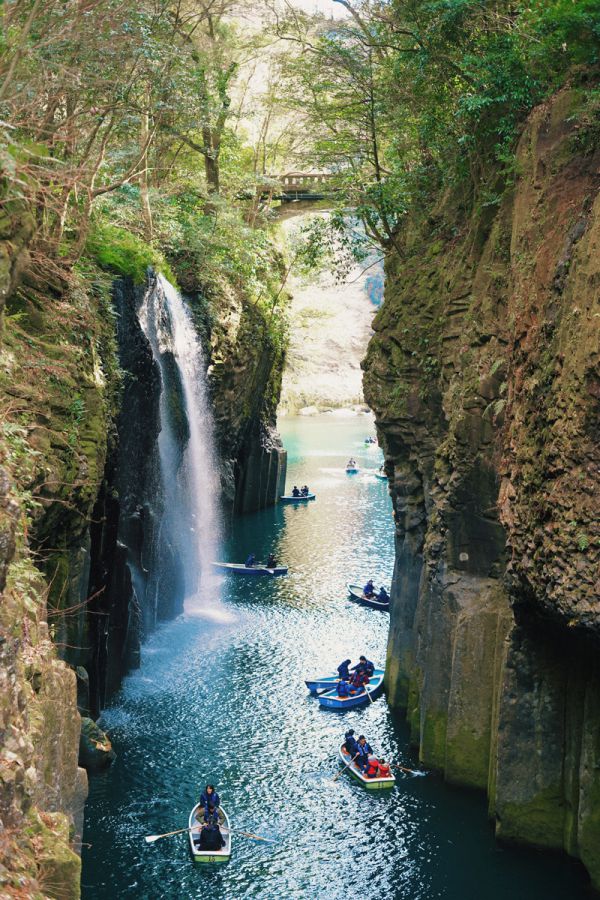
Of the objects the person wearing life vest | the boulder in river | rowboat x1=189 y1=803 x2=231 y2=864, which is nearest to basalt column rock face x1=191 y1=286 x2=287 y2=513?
the boulder in river

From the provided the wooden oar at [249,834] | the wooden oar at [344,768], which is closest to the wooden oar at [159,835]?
the wooden oar at [249,834]

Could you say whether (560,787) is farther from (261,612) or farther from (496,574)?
(261,612)

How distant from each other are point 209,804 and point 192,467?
67.1 ft

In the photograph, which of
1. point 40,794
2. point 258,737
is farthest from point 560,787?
point 40,794

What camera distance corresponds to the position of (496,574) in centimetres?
1877

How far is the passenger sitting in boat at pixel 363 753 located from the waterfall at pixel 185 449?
11788 mm

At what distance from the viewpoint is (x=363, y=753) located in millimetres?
19141

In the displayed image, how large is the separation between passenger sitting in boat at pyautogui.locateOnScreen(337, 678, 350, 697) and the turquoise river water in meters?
0.57

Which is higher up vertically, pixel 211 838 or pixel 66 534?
pixel 66 534

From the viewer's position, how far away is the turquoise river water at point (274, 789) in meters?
15.7

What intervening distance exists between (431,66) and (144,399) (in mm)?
11615

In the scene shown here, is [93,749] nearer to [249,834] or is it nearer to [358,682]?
[249,834]

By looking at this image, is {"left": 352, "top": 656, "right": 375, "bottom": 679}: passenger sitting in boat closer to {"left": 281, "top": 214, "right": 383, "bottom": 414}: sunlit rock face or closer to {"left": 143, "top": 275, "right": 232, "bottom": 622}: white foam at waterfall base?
{"left": 143, "top": 275, "right": 232, "bottom": 622}: white foam at waterfall base

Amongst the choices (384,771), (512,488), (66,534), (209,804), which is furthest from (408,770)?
(66,534)
